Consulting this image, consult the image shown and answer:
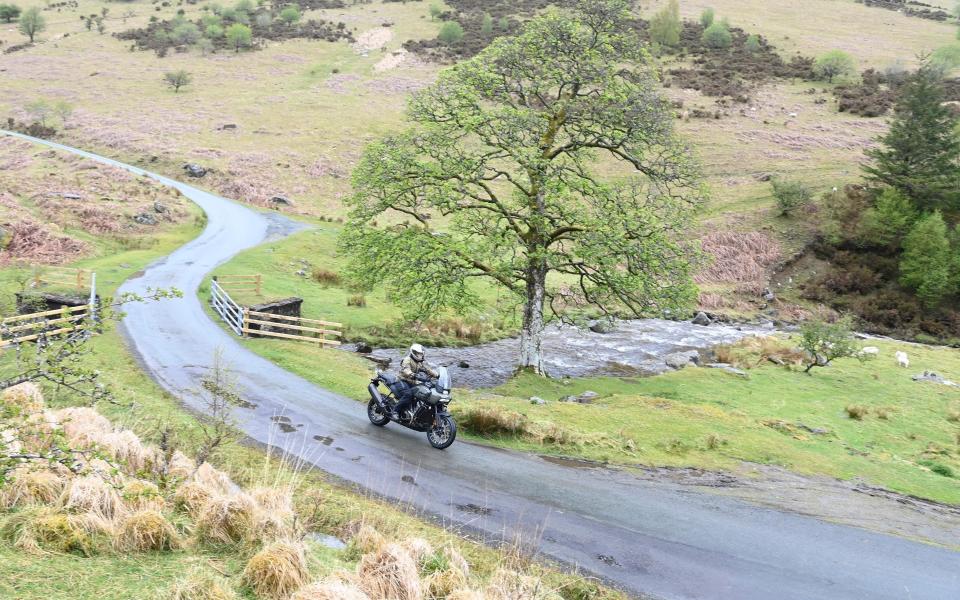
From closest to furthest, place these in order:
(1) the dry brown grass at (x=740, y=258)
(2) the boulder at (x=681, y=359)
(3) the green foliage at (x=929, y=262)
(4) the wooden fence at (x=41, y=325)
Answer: (4) the wooden fence at (x=41, y=325) < (2) the boulder at (x=681, y=359) < (3) the green foliage at (x=929, y=262) < (1) the dry brown grass at (x=740, y=258)

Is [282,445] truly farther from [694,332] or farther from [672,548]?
[694,332]

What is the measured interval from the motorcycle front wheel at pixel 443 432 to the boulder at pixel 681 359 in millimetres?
17580

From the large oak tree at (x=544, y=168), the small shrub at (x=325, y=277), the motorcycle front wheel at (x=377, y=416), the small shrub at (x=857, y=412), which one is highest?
the large oak tree at (x=544, y=168)

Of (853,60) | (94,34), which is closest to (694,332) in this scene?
(853,60)

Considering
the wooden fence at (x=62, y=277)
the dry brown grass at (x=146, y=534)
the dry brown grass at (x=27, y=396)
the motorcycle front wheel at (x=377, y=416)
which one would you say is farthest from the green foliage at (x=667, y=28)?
the dry brown grass at (x=146, y=534)

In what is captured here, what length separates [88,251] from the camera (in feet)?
123

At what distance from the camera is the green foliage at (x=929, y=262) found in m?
40.2

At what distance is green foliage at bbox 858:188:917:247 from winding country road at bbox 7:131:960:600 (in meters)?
40.5

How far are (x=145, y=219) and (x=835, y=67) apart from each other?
90.0m

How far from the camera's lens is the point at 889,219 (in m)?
44.2

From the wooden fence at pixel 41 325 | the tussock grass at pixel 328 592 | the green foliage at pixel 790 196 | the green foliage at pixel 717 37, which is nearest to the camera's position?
the wooden fence at pixel 41 325

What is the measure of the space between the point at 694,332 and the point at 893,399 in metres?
13.4

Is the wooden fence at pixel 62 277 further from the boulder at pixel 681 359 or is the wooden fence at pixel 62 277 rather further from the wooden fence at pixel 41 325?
the boulder at pixel 681 359

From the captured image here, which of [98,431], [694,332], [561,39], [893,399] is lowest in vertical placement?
[694,332]
